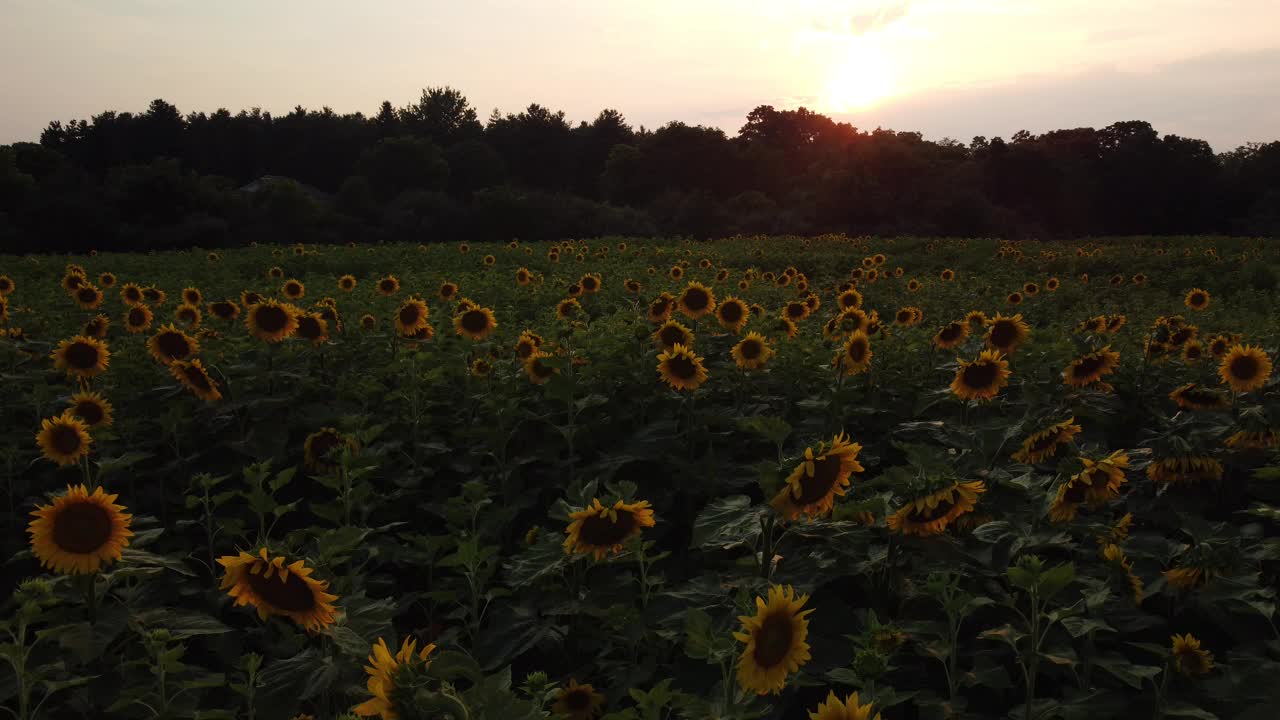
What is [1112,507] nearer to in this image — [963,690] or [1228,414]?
[1228,414]

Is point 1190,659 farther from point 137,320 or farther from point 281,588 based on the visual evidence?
point 137,320

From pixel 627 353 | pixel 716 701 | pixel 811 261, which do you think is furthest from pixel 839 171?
pixel 716 701

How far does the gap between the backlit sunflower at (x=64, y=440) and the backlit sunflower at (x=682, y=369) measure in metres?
2.91

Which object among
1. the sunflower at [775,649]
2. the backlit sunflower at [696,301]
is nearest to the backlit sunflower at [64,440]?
the sunflower at [775,649]

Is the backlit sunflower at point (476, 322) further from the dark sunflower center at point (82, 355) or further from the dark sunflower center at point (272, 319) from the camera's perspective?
the dark sunflower center at point (82, 355)

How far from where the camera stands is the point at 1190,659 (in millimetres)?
2771

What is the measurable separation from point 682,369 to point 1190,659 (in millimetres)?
2727

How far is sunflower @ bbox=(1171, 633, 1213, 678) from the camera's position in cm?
275

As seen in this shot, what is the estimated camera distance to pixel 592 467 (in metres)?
4.57

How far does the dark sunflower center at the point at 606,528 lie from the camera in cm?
303

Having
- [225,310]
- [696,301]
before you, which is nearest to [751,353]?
[696,301]

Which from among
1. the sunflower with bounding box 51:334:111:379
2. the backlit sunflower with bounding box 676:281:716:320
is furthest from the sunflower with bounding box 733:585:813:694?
the sunflower with bounding box 51:334:111:379

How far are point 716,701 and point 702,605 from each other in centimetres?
51

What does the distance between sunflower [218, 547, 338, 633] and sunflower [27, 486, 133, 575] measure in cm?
53
